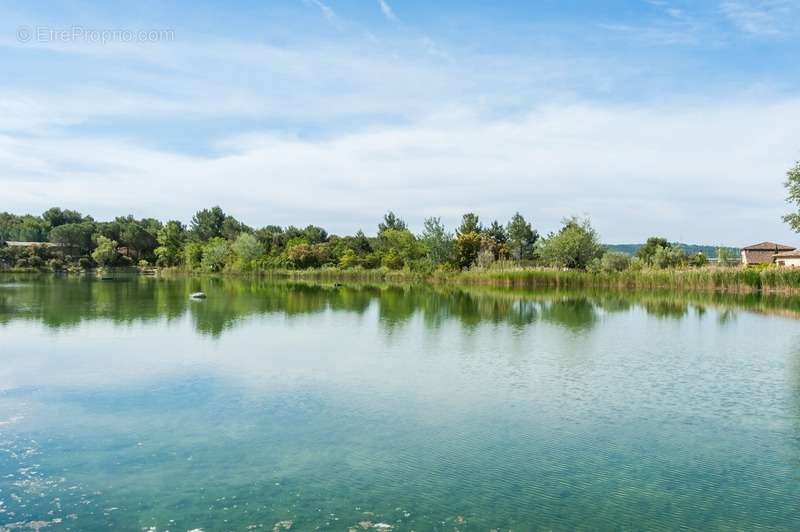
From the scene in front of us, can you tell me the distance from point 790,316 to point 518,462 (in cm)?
2136

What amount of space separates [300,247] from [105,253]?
30.1 metres

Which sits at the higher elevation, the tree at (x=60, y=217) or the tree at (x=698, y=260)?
the tree at (x=60, y=217)

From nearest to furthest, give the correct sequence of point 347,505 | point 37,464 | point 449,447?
point 347,505
point 37,464
point 449,447

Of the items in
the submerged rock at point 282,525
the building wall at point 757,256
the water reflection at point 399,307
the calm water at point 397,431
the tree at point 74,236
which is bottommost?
the submerged rock at point 282,525

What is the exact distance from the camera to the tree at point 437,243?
57.0 m

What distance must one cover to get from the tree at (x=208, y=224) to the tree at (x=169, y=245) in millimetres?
2347

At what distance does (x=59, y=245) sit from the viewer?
87.9 m

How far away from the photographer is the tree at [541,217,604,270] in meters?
49.6

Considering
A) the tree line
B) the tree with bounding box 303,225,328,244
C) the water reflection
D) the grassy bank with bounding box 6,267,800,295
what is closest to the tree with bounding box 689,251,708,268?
the tree line

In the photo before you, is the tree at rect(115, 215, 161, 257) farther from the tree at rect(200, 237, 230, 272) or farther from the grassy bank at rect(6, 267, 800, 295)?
the grassy bank at rect(6, 267, 800, 295)

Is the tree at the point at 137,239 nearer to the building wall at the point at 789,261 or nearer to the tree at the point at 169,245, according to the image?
the tree at the point at 169,245

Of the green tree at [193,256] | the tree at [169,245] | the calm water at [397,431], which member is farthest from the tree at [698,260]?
the tree at [169,245]

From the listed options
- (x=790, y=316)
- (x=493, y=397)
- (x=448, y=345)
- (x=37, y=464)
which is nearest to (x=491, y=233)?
(x=790, y=316)

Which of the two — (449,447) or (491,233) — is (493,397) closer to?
(449,447)
